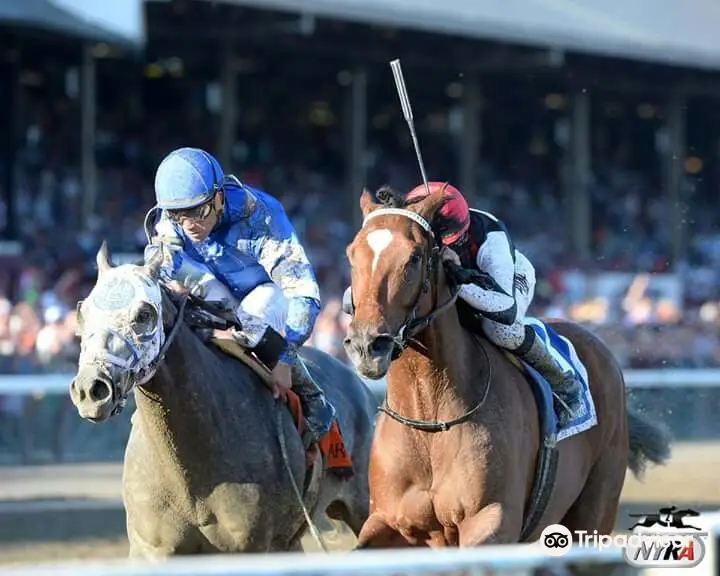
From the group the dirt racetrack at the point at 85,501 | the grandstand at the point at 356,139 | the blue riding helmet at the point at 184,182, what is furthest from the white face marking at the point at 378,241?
the grandstand at the point at 356,139

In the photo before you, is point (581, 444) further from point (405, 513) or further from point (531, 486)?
point (405, 513)

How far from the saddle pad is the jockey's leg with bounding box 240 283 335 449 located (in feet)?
2.51

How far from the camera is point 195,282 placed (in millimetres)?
4922

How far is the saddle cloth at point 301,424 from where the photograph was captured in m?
5.16

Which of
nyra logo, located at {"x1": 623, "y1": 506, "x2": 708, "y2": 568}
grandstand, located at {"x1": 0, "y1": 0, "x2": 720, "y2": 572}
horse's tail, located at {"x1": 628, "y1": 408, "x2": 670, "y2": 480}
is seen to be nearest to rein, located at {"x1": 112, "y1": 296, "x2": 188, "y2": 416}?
nyra logo, located at {"x1": 623, "y1": 506, "x2": 708, "y2": 568}

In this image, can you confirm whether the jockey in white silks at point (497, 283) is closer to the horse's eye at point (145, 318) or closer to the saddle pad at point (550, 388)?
the saddle pad at point (550, 388)

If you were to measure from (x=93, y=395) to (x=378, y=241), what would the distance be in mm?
1061

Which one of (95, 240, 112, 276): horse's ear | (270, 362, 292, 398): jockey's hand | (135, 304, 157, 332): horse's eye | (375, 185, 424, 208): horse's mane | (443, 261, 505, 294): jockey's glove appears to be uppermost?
(375, 185, 424, 208): horse's mane

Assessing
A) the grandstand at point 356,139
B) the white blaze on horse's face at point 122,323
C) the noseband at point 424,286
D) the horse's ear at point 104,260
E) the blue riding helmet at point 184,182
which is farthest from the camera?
the grandstand at point 356,139

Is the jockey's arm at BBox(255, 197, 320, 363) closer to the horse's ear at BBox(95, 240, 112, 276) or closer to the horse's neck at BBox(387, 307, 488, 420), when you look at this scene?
the horse's neck at BBox(387, 307, 488, 420)

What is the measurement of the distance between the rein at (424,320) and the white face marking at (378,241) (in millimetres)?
133

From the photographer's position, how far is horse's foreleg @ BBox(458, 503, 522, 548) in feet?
15.6

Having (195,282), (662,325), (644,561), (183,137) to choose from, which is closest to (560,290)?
(662,325)

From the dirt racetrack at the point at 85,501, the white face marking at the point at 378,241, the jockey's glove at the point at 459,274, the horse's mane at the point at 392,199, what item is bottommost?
the dirt racetrack at the point at 85,501
